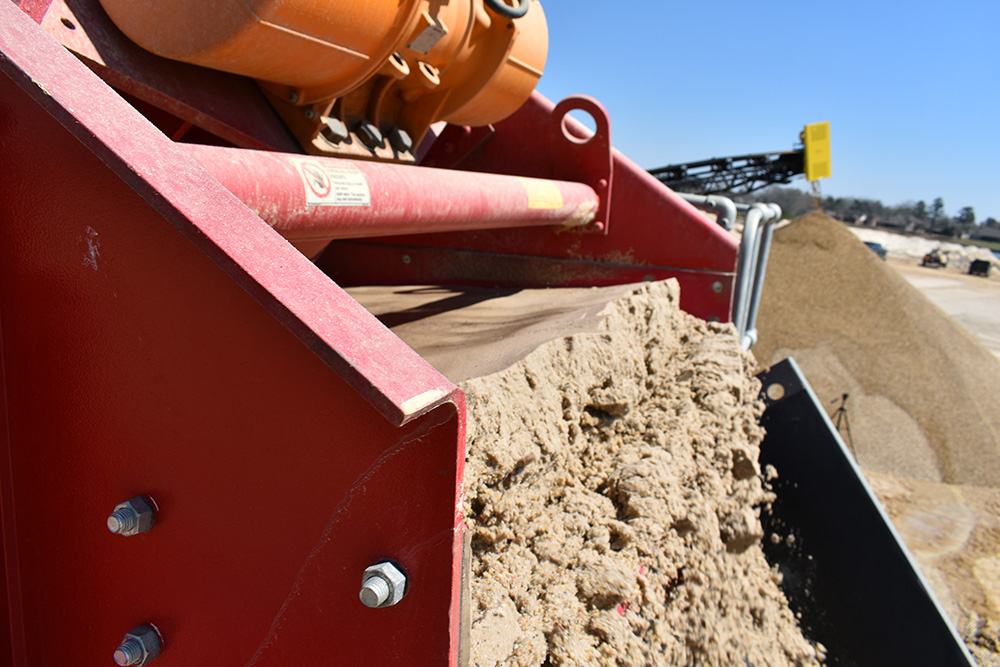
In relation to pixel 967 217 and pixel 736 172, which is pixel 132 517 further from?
pixel 967 217

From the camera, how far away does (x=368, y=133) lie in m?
2.12

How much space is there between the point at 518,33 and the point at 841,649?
2.19 metres

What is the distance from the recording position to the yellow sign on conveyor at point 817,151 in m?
7.12

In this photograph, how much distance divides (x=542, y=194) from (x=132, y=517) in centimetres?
167

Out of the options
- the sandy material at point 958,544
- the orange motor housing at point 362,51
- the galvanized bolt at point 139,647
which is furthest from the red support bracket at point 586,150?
the sandy material at point 958,544

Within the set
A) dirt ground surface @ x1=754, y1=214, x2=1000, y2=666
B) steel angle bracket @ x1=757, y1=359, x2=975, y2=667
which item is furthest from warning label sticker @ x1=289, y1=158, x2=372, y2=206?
dirt ground surface @ x1=754, y1=214, x2=1000, y2=666

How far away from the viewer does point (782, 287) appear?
16.8 ft

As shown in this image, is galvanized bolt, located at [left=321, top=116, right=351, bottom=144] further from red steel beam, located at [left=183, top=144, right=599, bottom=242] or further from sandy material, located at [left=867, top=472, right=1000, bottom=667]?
sandy material, located at [left=867, top=472, right=1000, bottom=667]

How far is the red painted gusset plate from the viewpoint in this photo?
707mm

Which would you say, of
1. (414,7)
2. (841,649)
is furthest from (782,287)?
(414,7)

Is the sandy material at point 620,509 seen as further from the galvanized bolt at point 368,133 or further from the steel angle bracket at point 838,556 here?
the galvanized bolt at point 368,133

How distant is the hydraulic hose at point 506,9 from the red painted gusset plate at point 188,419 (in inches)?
50.8

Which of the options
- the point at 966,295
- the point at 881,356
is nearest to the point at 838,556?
the point at 881,356

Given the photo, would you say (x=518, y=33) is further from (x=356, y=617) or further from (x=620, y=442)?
(x=356, y=617)
